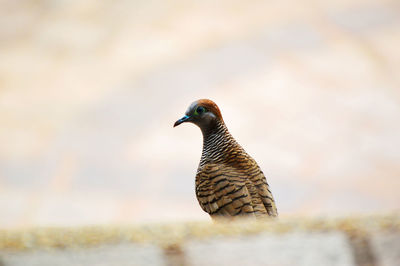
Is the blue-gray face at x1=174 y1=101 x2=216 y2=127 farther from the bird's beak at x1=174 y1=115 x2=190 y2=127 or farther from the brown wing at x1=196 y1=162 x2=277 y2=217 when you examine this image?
the brown wing at x1=196 y1=162 x2=277 y2=217

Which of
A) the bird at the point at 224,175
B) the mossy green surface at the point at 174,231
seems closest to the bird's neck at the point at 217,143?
the bird at the point at 224,175

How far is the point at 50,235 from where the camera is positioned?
2.08m

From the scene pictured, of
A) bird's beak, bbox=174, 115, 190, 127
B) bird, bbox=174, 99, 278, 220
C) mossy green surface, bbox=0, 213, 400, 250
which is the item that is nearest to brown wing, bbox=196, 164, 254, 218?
bird, bbox=174, 99, 278, 220

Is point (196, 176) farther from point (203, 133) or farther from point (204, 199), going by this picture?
point (203, 133)

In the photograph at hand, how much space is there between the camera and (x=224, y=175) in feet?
12.5

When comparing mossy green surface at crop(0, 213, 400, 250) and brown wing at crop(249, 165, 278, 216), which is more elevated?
brown wing at crop(249, 165, 278, 216)

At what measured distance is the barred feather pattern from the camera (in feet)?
11.7

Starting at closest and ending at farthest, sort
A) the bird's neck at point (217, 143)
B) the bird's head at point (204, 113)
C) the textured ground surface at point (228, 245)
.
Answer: the textured ground surface at point (228, 245), the bird's neck at point (217, 143), the bird's head at point (204, 113)

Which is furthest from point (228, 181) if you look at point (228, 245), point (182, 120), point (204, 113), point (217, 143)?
point (228, 245)

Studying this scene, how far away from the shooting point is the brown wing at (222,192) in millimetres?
3541

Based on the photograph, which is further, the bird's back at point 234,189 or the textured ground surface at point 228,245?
the bird's back at point 234,189

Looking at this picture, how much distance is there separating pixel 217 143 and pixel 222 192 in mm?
729

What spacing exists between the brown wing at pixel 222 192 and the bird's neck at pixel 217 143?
0.16 m

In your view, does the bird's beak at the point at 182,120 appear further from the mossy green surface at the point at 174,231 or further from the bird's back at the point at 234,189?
the mossy green surface at the point at 174,231
